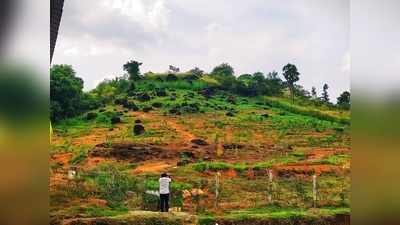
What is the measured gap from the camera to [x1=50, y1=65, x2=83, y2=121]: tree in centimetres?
1234

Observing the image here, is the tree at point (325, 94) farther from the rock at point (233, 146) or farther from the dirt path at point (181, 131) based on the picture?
the dirt path at point (181, 131)

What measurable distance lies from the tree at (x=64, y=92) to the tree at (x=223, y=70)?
9.99 ft

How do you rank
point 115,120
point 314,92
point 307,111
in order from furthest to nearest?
point 307,111 < point 314,92 < point 115,120

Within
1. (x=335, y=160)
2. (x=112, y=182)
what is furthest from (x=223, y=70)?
(x=112, y=182)

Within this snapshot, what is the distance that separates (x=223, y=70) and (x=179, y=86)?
120 cm

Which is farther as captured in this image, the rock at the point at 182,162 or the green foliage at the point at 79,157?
the rock at the point at 182,162

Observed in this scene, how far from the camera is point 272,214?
33.7ft

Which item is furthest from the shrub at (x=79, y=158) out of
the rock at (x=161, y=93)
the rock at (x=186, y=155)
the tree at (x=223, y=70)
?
the tree at (x=223, y=70)

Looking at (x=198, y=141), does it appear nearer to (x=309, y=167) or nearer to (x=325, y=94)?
(x=309, y=167)

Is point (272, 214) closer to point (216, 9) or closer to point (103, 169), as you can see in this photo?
point (103, 169)

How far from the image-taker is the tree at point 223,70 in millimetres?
14205

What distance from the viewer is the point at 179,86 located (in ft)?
49.0
